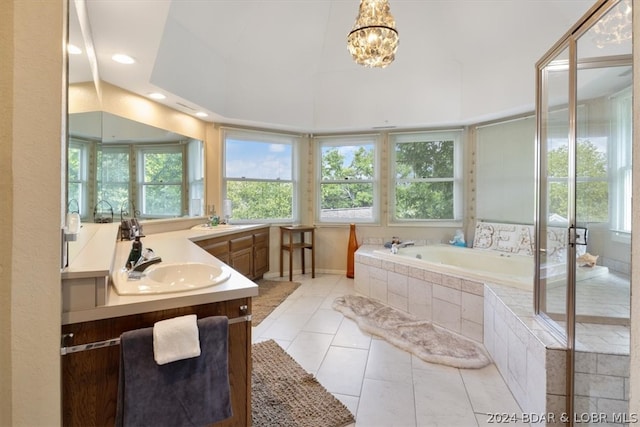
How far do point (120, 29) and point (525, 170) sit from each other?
4.24 meters

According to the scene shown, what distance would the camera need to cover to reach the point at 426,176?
4562mm

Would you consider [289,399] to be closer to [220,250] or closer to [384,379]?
[384,379]

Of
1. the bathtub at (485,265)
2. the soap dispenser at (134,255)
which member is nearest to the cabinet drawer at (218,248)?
the soap dispenser at (134,255)

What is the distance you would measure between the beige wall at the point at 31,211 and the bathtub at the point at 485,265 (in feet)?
7.98

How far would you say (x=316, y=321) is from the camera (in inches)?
118

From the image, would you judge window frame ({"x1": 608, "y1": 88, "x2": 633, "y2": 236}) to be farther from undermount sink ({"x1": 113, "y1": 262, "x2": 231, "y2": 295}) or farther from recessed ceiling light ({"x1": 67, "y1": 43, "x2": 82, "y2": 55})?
recessed ceiling light ({"x1": 67, "y1": 43, "x2": 82, "y2": 55})

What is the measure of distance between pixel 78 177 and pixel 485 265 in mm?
4082

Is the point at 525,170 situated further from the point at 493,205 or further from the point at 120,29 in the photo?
the point at 120,29

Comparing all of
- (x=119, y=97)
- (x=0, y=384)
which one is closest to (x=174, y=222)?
(x=119, y=97)

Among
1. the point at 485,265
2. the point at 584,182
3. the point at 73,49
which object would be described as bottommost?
the point at 485,265

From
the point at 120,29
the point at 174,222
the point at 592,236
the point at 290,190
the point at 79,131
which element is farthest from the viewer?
the point at 290,190

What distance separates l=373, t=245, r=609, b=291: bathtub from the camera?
1.82 meters

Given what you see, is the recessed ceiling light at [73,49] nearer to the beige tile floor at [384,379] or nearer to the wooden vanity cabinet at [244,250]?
the wooden vanity cabinet at [244,250]

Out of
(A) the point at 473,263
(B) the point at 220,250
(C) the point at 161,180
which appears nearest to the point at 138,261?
(B) the point at 220,250
